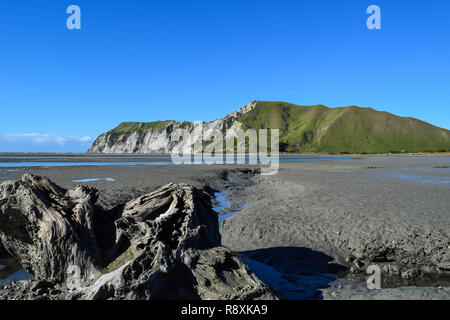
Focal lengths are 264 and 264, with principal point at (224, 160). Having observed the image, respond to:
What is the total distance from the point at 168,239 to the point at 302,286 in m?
3.84

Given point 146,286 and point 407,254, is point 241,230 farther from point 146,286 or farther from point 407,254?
point 146,286

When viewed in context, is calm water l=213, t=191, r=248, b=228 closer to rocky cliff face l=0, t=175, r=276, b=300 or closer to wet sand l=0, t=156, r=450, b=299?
wet sand l=0, t=156, r=450, b=299

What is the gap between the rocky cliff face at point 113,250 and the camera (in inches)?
192

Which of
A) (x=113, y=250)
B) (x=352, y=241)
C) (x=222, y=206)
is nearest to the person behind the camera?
(x=113, y=250)

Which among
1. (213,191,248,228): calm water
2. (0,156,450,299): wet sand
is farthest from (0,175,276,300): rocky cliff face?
(213,191,248,228): calm water

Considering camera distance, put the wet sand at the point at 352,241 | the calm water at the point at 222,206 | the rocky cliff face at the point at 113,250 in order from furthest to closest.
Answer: the calm water at the point at 222,206 → the wet sand at the point at 352,241 → the rocky cliff face at the point at 113,250

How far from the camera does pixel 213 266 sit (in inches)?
213

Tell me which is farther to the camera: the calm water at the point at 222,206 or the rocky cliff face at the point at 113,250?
the calm water at the point at 222,206

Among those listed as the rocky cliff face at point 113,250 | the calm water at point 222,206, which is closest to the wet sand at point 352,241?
the calm water at point 222,206

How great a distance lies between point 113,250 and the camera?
598cm

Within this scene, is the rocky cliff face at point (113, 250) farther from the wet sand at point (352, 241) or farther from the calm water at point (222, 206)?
the calm water at point (222, 206)

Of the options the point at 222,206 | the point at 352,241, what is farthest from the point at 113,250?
the point at 222,206

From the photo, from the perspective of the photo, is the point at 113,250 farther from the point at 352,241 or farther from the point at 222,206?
the point at 222,206
